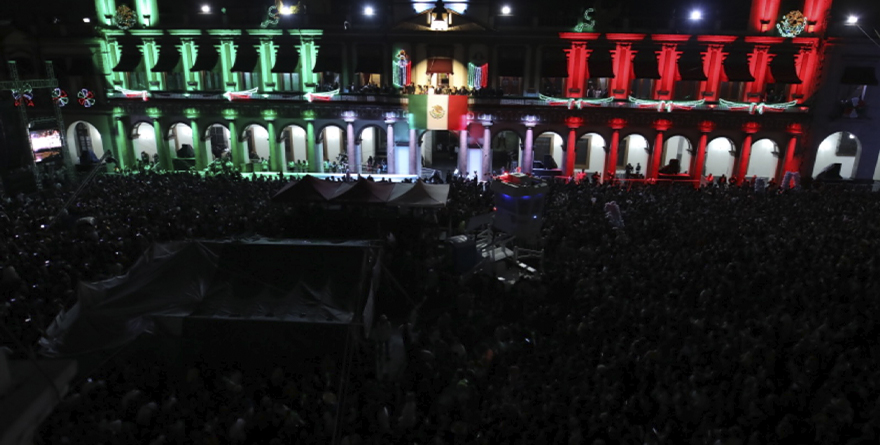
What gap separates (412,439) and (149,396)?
4.56 meters

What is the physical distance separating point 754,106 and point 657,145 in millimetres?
5140

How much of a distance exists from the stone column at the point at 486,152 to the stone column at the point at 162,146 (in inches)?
733

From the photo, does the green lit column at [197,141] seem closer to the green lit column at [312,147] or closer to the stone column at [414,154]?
the green lit column at [312,147]

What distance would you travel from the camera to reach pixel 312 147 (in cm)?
3116

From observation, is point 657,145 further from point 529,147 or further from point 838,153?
point 838,153

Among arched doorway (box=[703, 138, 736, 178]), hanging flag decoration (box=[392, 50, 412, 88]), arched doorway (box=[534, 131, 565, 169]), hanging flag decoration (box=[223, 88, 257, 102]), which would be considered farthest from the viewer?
arched doorway (box=[534, 131, 565, 169])

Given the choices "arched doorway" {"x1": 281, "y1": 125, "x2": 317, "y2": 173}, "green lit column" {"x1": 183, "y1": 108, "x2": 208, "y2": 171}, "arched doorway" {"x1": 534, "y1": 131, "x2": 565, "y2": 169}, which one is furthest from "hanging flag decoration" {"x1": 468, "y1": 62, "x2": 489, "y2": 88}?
"green lit column" {"x1": 183, "y1": 108, "x2": 208, "y2": 171}

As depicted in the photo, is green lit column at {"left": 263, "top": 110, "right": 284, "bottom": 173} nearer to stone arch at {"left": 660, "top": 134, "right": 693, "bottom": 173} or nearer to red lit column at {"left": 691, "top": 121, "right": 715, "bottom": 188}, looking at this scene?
red lit column at {"left": 691, "top": 121, "right": 715, "bottom": 188}

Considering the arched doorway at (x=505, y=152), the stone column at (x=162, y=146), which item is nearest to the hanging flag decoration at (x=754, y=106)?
the arched doorway at (x=505, y=152)

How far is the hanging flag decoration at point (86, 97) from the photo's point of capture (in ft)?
99.0

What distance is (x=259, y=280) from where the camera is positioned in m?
11.1

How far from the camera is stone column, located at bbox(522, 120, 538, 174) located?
29.5 metres

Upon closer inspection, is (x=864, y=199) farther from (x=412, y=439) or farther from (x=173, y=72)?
(x=173, y=72)

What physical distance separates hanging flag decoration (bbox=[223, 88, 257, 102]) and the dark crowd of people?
587 inches
